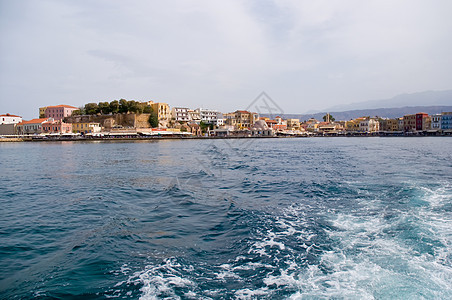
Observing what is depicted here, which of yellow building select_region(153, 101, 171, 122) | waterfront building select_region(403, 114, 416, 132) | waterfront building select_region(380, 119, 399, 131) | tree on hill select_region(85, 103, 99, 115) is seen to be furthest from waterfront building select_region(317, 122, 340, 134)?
tree on hill select_region(85, 103, 99, 115)

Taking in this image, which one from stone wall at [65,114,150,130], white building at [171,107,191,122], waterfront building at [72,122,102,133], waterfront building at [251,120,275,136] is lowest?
waterfront building at [251,120,275,136]

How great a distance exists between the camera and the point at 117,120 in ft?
223

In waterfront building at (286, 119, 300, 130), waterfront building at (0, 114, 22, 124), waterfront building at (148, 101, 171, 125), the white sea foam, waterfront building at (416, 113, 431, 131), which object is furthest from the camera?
waterfront building at (286, 119, 300, 130)

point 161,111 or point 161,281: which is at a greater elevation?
point 161,111

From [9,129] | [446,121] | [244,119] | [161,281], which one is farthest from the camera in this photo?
[244,119]

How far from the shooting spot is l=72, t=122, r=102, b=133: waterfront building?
63.9m

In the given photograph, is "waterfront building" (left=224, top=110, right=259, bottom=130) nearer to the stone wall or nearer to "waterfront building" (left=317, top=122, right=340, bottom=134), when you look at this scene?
"waterfront building" (left=317, top=122, right=340, bottom=134)

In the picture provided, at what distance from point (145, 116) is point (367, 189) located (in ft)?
209

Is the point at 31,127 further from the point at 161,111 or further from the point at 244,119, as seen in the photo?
the point at 244,119

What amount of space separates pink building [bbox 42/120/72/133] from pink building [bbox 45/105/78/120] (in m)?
10.3

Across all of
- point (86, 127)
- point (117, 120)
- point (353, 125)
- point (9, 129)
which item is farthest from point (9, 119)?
point (353, 125)

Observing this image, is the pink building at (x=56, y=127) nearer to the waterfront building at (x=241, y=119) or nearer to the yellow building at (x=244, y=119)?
the waterfront building at (x=241, y=119)

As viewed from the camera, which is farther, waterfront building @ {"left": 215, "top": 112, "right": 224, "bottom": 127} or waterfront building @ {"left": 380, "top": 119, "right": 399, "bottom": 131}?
waterfront building @ {"left": 380, "top": 119, "right": 399, "bottom": 131}

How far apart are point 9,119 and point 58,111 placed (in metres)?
10.1
